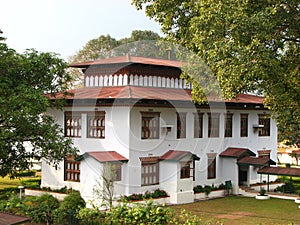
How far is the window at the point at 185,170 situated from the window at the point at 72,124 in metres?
5.58

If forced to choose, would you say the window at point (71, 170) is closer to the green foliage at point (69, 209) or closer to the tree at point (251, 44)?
the green foliage at point (69, 209)

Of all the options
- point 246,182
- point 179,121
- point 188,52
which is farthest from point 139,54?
point 188,52

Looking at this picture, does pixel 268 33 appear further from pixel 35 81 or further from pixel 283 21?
pixel 35 81

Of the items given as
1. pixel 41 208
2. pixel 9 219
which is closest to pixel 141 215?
pixel 41 208

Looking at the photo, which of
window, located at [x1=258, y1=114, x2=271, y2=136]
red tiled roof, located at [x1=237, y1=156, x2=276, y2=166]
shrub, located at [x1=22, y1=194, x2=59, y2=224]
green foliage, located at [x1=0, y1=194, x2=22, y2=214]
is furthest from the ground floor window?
window, located at [x1=258, y1=114, x2=271, y2=136]

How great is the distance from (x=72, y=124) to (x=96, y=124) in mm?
1692

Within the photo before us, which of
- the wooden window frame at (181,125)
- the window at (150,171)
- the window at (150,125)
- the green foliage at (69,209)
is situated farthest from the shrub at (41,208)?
the wooden window frame at (181,125)

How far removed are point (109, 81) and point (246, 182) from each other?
34.2ft

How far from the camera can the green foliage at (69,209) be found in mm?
17928

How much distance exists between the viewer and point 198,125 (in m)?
26.9

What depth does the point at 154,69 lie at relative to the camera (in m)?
26.1

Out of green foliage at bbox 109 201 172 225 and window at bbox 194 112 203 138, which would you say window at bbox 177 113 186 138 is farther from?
green foliage at bbox 109 201 172 225

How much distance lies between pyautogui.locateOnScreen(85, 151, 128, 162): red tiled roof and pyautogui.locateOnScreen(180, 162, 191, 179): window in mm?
3170

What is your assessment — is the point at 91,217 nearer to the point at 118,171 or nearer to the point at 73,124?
the point at 118,171
